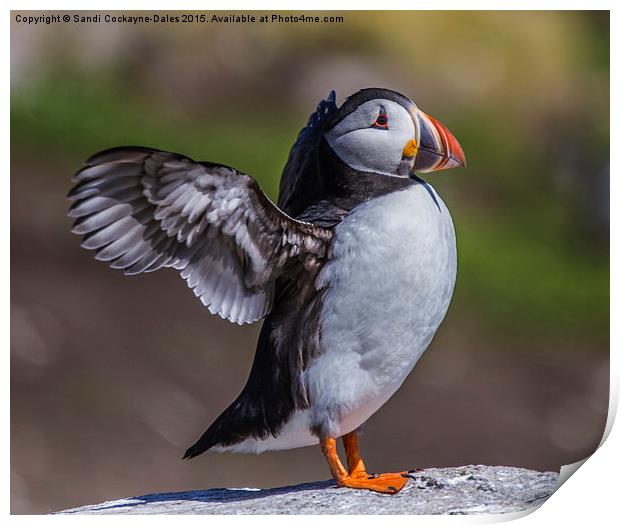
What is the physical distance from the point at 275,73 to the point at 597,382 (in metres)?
1.39

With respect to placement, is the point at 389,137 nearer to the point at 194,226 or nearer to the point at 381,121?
the point at 381,121

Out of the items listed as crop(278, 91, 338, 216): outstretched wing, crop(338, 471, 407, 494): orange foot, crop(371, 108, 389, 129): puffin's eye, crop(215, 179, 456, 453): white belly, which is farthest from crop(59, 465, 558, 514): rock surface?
crop(371, 108, 389, 129): puffin's eye

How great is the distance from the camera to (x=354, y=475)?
327 centimetres

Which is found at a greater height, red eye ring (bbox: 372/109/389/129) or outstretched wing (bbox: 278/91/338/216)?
red eye ring (bbox: 372/109/389/129)

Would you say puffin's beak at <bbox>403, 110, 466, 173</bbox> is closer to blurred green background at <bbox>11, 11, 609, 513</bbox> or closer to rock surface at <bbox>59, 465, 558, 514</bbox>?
blurred green background at <bbox>11, 11, 609, 513</bbox>

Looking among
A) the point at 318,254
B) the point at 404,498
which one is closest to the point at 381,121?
the point at 318,254

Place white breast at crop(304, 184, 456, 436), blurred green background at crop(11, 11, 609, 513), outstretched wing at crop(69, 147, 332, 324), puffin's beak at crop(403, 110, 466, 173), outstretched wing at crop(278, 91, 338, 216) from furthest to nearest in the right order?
blurred green background at crop(11, 11, 609, 513), outstretched wing at crop(278, 91, 338, 216), puffin's beak at crop(403, 110, 466, 173), white breast at crop(304, 184, 456, 436), outstretched wing at crop(69, 147, 332, 324)

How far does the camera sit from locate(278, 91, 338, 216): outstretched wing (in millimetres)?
3393

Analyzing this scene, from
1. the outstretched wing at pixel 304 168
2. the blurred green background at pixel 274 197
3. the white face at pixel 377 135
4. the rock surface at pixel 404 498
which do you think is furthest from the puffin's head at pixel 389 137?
the rock surface at pixel 404 498

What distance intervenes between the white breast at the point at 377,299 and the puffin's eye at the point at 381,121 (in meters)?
0.18

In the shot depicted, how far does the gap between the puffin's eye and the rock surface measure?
96 cm

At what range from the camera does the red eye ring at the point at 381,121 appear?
3.11 m

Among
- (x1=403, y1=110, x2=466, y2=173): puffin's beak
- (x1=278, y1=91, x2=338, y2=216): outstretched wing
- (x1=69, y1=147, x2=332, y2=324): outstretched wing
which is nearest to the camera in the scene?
(x1=69, y1=147, x2=332, y2=324): outstretched wing
